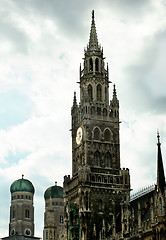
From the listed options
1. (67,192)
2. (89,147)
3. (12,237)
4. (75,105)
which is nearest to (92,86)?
(75,105)

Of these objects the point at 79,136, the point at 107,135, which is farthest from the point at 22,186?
the point at 107,135

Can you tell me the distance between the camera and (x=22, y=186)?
623ft

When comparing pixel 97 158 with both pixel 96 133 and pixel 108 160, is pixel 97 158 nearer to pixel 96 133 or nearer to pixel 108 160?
pixel 108 160

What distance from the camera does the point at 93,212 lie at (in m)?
108

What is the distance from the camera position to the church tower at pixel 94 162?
352 feet

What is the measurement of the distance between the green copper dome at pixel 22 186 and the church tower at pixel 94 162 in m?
74.7

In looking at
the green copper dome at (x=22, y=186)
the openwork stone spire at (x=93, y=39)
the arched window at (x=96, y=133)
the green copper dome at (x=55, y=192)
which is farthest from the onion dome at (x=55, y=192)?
the arched window at (x=96, y=133)

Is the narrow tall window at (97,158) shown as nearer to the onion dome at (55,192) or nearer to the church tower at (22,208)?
the onion dome at (55,192)

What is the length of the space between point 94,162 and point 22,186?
3194 inches

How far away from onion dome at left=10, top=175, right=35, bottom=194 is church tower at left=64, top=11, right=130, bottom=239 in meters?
74.7

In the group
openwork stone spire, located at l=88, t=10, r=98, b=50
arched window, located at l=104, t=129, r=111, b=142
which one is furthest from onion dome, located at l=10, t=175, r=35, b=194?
arched window, located at l=104, t=129, r=111, b=142

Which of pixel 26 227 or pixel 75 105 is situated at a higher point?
pixel 75 105

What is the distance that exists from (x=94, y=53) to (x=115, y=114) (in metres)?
14.7

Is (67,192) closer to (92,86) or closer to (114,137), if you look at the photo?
(114,137)
